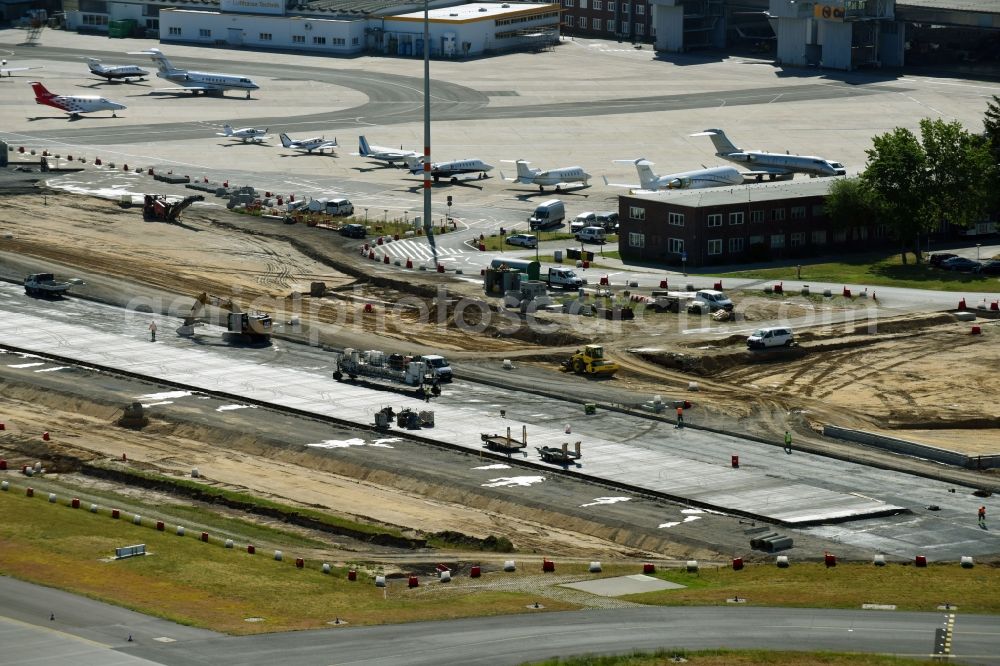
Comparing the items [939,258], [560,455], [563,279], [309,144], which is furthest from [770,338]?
[309,144]

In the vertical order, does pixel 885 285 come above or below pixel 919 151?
below

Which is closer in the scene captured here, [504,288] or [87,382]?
[87,382]

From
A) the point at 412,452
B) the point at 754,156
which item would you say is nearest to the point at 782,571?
the point at 412,452

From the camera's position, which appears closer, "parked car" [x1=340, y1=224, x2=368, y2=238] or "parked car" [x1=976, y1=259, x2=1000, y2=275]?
"parked car" [x1=976, y1=259, x2=1000, y2=275]

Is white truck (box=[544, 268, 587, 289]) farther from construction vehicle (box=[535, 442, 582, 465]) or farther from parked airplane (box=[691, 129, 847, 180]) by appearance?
parked airplane (box=[691, 129, 847, 180])

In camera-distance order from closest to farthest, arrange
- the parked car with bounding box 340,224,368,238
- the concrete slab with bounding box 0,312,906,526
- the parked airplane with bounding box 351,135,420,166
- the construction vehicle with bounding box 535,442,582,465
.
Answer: the concrete slab with bounding box 0,312,906,526 < the construction vehicle with bounding box 535,442,582,465 < the parked car with bounding box 340,224,368,238 < the parked airplane with bounding box 351,135,420,166

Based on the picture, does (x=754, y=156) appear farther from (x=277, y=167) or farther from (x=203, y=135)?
(x=203, y=135)

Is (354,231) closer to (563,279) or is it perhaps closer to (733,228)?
(563,279)

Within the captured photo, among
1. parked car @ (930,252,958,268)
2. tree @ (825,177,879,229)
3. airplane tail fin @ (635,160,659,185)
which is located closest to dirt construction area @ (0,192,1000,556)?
parked car @ (930,252,958,268)
